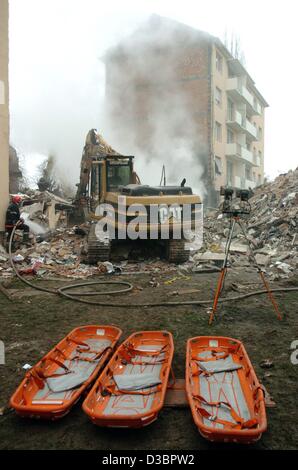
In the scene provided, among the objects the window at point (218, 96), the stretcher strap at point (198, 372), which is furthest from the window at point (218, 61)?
the stretcher strap at point (198, 372)

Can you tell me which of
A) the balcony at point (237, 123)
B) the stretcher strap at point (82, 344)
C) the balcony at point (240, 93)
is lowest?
the stretcher strap at point (82, 344)

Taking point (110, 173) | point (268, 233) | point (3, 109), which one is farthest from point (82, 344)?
point (268, 233)

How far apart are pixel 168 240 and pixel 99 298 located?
3.69 metres

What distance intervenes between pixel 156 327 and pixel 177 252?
4.80 m

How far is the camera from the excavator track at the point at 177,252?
970 cm

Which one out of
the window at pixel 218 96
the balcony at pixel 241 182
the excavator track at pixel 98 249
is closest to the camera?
the excavator track at pixel 98 249

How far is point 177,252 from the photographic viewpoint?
31.8 feet

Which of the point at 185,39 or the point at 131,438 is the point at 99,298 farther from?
the point at 185,39

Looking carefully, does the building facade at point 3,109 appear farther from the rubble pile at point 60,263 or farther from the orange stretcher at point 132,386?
the orange stretcher at point 132,386

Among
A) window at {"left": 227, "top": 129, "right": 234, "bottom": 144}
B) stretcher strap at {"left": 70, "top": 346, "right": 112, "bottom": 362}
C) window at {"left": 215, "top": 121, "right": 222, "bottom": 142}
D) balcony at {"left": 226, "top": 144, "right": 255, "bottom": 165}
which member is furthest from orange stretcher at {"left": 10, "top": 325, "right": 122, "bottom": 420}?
window at {"left": 227, "top": 129, "right": 234, "bottom": 144}

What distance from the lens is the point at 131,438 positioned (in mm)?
2564

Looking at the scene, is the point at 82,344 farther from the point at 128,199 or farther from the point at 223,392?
the point at 128,199

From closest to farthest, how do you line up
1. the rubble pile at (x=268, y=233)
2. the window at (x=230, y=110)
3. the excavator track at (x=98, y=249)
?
the excavator track at (x=98, y=249) → the rubble pile at (x=268, y=233) → the window at (x=230, y=110)
